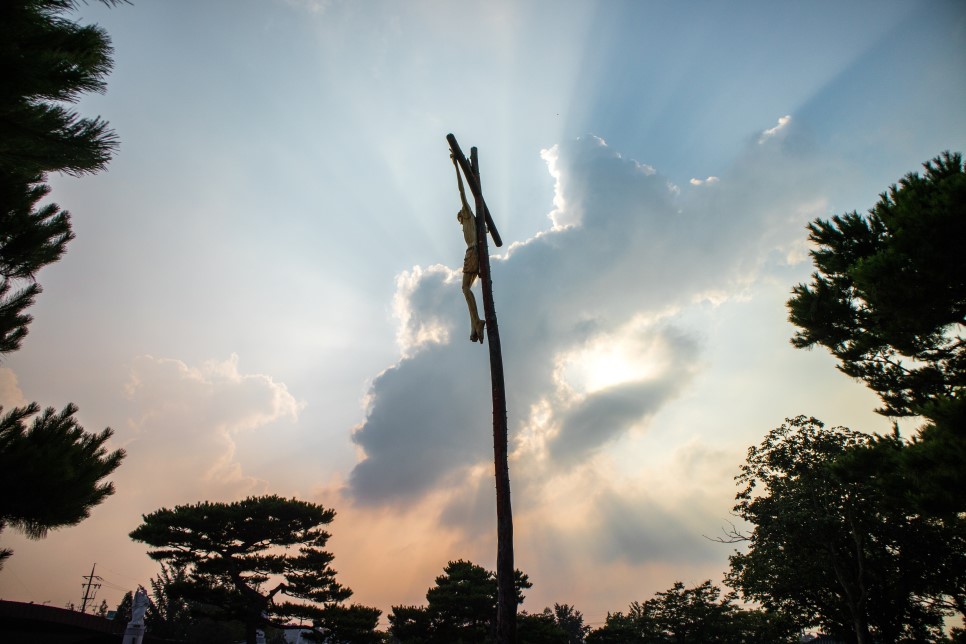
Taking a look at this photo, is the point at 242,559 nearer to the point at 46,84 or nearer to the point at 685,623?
the point at 46,84

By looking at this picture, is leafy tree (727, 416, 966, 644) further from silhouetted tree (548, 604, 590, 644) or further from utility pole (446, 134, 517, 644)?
silhouetted tree (548, 604, 590, 644)

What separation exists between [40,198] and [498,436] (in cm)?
900

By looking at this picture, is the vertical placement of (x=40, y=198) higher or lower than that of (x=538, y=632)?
higher

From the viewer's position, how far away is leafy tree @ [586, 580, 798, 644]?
40219 mm

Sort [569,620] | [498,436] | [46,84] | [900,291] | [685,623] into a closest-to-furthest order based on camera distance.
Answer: [46,84] → [498,436] → [900,291] → [685,623] → [569,620]

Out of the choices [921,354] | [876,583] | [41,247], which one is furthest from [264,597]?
[876,583]

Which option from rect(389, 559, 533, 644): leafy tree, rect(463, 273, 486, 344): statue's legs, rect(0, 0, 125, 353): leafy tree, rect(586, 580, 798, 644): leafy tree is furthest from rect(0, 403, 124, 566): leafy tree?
rect(586, 580, 798, 644): leafy tree

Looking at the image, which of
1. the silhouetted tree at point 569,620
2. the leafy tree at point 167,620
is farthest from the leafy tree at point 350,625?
the silhouetted tree at point 569,620

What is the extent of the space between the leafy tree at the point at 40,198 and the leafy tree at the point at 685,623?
4525 cm

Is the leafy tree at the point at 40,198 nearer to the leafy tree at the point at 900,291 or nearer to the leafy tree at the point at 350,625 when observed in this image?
the leafy tree at the point at 900,291

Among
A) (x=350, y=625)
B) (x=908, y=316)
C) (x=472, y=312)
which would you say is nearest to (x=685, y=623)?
(x=350, y=625)

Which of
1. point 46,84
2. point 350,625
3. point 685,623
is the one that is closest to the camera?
point 46,84

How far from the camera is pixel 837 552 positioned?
23625 mm

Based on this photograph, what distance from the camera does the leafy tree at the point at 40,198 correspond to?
3.45 meters
